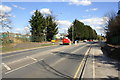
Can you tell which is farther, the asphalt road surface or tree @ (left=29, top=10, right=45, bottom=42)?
tree @ (left=29, top=10, right=45, bottom=42)

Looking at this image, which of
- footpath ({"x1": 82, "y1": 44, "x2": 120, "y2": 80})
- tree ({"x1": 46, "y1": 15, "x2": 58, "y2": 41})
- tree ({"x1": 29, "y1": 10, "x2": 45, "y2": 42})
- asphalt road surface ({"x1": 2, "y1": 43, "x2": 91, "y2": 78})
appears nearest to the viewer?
footpath ({"x1": 82, "y1": 44, "x2": 120, "y2": 80})

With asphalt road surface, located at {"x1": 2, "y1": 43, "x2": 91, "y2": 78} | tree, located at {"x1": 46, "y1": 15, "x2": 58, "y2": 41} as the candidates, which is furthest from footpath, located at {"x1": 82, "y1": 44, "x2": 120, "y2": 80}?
tree, located at {"x1": 46, "y1": 15, "x2": 58, "y2": 41}

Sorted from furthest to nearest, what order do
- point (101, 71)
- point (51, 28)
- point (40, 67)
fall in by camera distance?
point (51, 28), point (40, 67), point (101, 71)

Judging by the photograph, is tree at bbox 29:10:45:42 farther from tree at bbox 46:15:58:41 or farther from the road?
the road

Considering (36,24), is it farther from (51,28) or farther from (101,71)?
(101,71)

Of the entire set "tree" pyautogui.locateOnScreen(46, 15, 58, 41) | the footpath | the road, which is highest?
"tree" pyautogui.locateOnScreen(46, 15, 58, 41)

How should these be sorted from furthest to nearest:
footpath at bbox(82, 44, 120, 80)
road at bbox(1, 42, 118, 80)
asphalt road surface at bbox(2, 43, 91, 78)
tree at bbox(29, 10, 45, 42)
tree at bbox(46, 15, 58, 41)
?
tree at bbox(46, 15, 58, 41) < tree at bbox(29, 10, 45, 42) < asphalt road surface at bbox(2, 43, 91, 78) < road at bbox(1, 42, 118, 80) < footpath at bbox(82, 44, 120, 80)

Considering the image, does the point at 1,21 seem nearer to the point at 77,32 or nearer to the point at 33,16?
the point at 33,16

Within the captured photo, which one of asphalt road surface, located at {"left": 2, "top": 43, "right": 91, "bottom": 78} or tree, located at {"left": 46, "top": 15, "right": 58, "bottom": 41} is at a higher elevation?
tree, located at {"left": 46, "top": 15, "right": 58, "bottom": 41}

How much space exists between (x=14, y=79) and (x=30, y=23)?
55.3 meters

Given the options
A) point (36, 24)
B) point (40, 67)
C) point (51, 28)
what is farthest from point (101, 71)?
point (51, 28)

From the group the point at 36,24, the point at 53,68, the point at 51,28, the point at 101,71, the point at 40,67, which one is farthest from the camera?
the point at 51,28

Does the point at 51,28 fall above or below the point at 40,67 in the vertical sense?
above

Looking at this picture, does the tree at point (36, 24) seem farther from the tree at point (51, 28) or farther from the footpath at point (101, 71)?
the footpath at point (101, 71)
